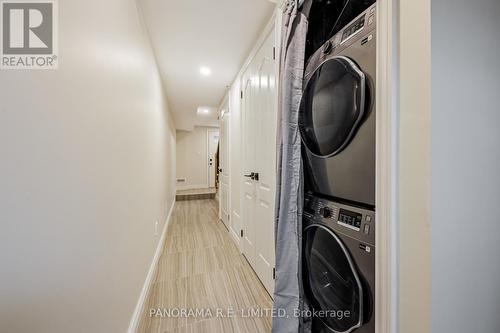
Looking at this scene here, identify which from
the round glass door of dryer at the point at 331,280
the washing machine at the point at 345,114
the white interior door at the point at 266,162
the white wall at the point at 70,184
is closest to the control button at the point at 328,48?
the washing machine at the point at 345,114

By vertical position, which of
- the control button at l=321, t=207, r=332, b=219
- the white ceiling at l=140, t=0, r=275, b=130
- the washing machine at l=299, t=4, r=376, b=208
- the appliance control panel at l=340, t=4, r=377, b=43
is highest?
the white ceiling at l=140, t=0, r=275, b=130

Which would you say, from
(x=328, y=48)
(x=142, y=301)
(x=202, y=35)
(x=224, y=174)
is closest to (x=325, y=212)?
(x=328, y=48)

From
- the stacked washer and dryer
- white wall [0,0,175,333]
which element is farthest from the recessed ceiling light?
the stacked washer and dryer

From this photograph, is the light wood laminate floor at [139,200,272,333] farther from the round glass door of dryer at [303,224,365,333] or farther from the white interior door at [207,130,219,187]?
the white interior door at [207,130,219,187]

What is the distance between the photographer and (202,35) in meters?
1.81

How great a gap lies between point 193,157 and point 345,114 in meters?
6.61

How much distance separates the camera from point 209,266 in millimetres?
2086

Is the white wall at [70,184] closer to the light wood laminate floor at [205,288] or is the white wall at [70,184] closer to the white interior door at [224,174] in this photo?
the light wood laminate floor at [205,288]

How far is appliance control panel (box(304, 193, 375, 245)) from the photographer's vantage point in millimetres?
683

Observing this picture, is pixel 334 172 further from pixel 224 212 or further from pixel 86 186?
pixel 224 212

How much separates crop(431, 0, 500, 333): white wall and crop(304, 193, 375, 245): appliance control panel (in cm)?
17

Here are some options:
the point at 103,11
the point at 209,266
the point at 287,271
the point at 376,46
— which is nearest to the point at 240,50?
the point at 103,11

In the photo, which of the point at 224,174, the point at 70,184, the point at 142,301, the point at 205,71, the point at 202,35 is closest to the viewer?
the point at 70,184

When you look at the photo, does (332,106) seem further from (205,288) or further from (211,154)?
(211,154)
